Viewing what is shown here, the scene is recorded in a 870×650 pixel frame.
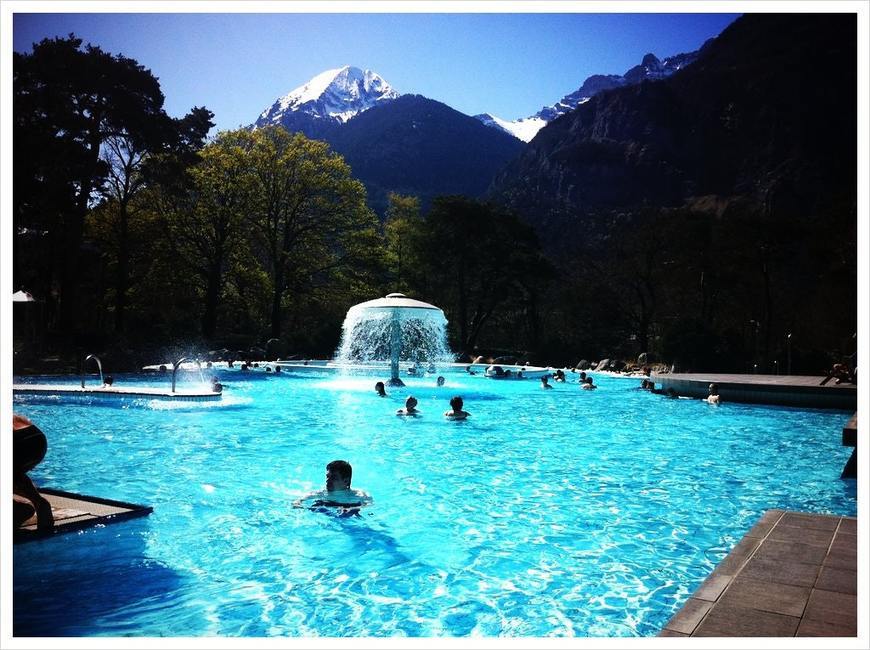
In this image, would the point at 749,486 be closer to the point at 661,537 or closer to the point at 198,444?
the point at 661,537

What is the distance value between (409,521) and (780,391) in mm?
15149

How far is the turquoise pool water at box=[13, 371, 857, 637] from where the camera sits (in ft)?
15.4

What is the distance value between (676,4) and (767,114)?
60967 mm

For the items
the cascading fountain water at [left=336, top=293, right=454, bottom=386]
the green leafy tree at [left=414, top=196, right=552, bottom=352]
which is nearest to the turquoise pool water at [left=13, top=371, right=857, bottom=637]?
the cascading fountain water at [left=336, top=293, right=454, bottom=386]

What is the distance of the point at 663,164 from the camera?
80.3 meters

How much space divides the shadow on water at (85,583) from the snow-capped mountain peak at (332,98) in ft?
457

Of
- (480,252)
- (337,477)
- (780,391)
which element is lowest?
(337,477)

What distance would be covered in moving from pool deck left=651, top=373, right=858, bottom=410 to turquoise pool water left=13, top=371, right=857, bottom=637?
6.60 ft

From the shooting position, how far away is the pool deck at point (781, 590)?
3.48 metres

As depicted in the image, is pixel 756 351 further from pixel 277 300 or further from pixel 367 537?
pixel 367 537

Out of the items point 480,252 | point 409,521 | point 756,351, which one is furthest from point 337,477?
point 480,252

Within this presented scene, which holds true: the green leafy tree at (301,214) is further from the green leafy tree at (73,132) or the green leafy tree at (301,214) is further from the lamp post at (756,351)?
the lamp post at (756,351)

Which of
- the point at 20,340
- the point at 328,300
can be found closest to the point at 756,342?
the point at 328,300

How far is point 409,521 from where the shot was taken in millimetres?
7133
